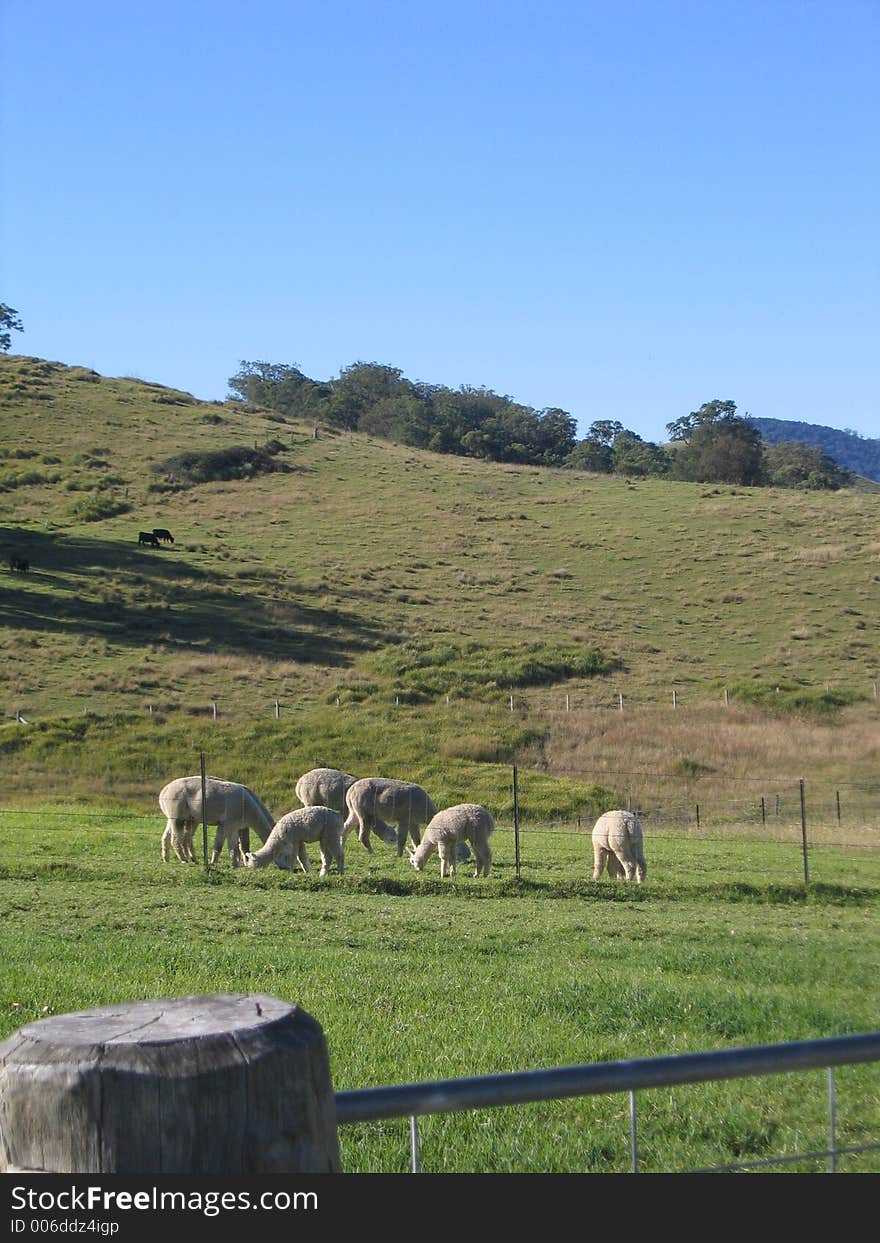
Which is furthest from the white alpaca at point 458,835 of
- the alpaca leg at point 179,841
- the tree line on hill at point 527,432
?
the tree line on hill at point 527,432

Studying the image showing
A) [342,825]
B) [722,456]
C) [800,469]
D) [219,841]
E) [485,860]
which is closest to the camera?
[485,860]

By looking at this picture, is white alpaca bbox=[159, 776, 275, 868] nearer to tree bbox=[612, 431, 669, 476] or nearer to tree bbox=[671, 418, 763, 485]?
tree bbox=[671, 418, 763, 485]

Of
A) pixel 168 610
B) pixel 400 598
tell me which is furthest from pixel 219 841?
pixel 400 598

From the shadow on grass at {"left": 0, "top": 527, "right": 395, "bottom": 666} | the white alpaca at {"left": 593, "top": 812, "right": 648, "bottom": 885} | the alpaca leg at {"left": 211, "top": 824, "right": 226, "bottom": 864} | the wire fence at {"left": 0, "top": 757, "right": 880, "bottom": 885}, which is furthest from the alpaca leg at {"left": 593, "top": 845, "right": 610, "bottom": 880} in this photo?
the shadow on grass at {"left": 0, "top": 527, "right": 395, "bottom": 666}

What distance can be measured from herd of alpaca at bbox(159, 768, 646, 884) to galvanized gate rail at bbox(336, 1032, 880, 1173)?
54.4ft

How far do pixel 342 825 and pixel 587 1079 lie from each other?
736 inches

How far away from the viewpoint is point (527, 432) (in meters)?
122

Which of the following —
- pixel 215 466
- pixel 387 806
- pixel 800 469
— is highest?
pixel 800 469

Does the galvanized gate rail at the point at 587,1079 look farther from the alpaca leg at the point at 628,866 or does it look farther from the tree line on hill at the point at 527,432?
the tree line on hill at the point at 527,432

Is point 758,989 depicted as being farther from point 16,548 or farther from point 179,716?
point 16,548

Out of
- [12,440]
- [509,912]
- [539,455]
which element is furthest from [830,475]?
[509,912]

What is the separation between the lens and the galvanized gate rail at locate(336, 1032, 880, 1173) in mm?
2936

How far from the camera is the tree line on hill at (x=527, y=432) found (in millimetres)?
107375

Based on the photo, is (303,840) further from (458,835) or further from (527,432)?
(527,432)
